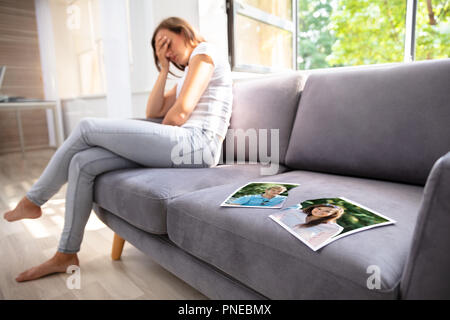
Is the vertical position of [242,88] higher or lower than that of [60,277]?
higher

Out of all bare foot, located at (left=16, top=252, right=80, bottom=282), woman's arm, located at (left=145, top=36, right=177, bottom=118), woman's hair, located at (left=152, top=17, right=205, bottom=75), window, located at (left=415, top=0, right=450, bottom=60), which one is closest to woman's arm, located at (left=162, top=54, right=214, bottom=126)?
woman's hair, located at (left=152, top=17, right=205, bottom=75)

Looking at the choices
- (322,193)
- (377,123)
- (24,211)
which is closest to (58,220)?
(24,211)

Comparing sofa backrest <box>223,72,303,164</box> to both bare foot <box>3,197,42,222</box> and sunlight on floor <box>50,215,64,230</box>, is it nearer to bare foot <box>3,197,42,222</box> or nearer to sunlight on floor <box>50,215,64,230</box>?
bare foot <box>3,197,42,222</box>

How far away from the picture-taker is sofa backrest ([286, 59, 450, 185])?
3.01 ft

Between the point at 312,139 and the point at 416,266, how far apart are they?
0.74 meters

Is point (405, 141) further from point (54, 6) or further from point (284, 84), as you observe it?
point (54, 6)

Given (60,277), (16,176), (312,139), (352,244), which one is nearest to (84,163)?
(60,277)

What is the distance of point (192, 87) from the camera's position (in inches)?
49.8

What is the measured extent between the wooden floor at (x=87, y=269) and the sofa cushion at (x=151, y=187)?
250mm

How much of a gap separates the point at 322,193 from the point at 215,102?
2.31ft

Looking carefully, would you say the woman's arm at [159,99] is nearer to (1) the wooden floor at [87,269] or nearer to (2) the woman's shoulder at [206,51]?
(2) the woman's shoulder at [206,51]

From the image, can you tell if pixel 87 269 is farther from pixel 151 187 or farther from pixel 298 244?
pixel 298 244

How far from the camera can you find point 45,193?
48.3 inches

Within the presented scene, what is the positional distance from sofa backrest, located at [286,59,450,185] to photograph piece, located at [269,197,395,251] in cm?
34
